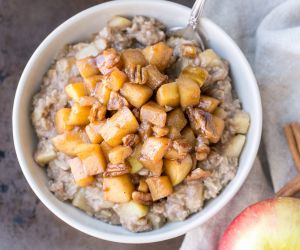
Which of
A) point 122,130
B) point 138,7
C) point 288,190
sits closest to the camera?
point 122,130

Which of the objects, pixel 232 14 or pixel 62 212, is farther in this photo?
pixel 232 14

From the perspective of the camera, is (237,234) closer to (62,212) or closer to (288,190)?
(288,190)

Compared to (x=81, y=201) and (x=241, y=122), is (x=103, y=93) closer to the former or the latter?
(x=81, y=201)

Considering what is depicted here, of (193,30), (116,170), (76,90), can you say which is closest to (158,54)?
(193,30)

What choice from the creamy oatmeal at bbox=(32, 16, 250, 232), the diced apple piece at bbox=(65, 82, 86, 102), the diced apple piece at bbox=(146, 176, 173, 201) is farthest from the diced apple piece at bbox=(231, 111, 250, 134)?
the diced apple piece at bbox=(65, 82, 86, 102)

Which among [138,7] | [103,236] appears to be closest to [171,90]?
[138,7]

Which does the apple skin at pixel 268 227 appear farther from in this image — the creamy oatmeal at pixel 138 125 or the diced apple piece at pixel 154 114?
the diced apple piece at pixel 154 114
